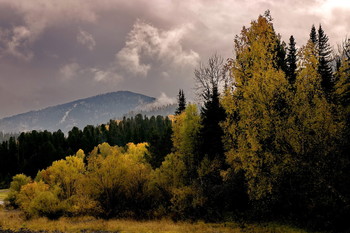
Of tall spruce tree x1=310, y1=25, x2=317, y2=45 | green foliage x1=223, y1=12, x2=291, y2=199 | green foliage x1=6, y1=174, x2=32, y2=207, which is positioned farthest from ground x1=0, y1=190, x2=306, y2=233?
tall spruce tree x1=310, y1=25, x2=317, y2=45

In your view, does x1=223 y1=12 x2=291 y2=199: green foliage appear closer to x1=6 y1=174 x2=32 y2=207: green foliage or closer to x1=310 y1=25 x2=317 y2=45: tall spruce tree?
x1=310 y1=25 x2=317 y2=45: tall spruce tree

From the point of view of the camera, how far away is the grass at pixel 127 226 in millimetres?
24331

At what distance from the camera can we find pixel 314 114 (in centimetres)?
2095

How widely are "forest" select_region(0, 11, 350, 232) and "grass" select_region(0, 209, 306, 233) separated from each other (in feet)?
4.83

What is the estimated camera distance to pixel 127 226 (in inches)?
1309

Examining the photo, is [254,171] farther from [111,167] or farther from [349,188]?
[111,167]

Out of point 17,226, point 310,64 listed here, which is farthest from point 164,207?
point 310,64

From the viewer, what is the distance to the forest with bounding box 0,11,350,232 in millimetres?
21047

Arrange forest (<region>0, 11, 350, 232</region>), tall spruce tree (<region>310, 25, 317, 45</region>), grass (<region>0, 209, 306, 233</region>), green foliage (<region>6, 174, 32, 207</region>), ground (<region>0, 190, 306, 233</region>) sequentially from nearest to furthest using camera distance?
forest (<region>0, 11, 350, 232</region>) → grass (<region>0, 209, 306, 233</region>) → ground (<region>0, 190, 306, 233</region>) → green foliage (<region>6, 174, 32, 207</region>) → tall spruce tree (<region>310, 25, 317, 45</region>)

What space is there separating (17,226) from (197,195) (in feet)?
82.2

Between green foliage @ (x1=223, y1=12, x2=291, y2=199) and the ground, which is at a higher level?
green foliage @ (x1=223, y1=12, x2=291, y2=199)

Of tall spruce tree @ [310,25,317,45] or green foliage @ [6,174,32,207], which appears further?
tall spruce tree @ [310,25,317,45]

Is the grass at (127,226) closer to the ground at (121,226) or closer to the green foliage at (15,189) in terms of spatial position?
the ground at (121,226)

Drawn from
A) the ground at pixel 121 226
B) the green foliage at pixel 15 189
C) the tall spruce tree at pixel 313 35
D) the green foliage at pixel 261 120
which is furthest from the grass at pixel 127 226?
the tall spruce tree at pixel 313 35
